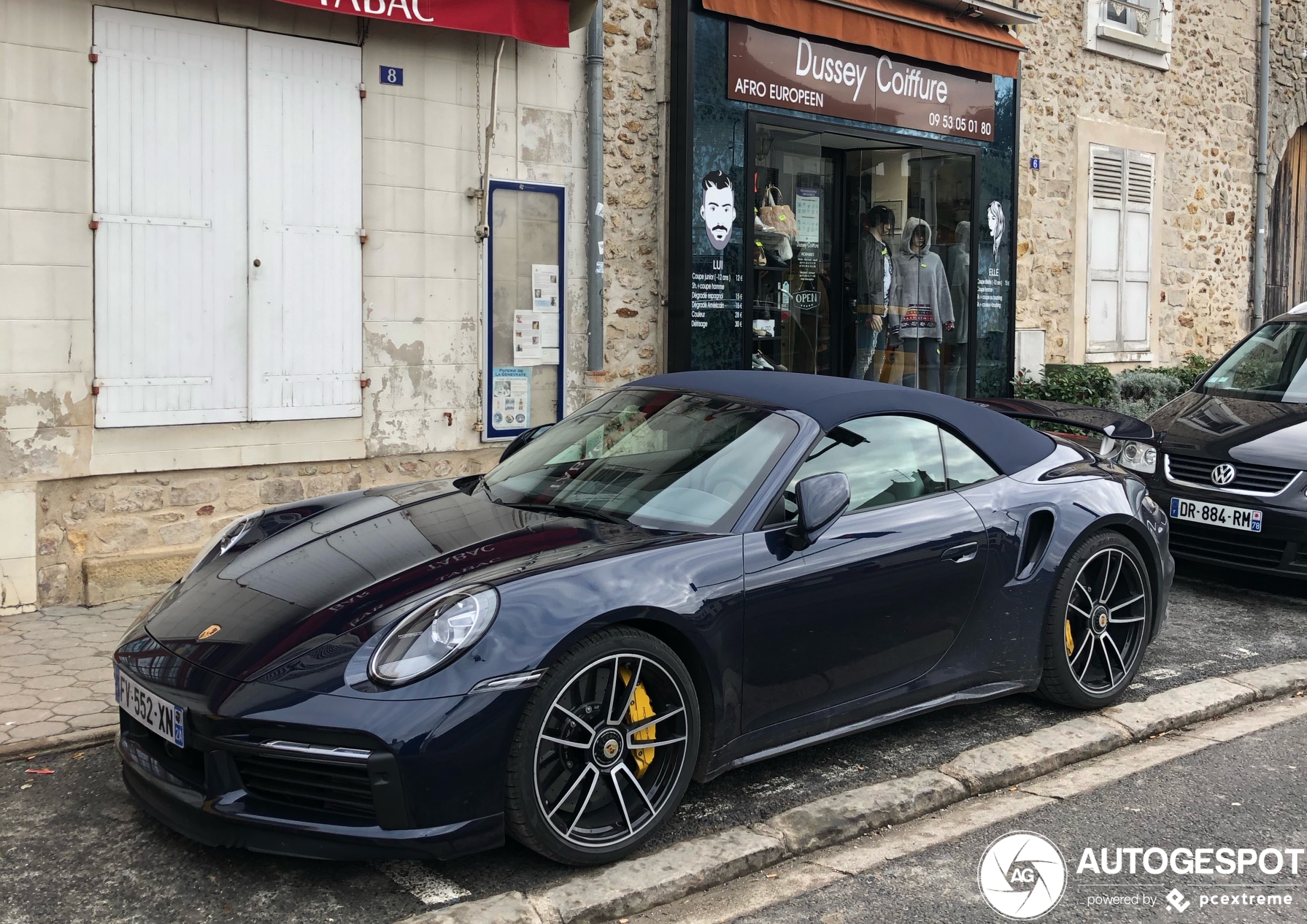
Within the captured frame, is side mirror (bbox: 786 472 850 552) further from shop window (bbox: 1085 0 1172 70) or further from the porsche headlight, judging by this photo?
shop window (bbox: 1085 0 1172 70)

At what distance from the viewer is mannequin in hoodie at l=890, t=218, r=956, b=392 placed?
467 inches

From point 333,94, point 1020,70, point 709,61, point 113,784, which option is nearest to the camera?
point 113,784

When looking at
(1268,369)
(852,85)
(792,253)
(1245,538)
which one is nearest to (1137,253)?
(852,85)

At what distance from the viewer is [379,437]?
26.5ft

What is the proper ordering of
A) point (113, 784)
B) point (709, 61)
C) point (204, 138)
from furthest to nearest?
point (709, 61) → point (204, 138) → point (113, 784)

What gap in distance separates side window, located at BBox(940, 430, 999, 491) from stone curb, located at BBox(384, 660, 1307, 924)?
3.34 ft

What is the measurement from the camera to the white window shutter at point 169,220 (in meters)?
6.88

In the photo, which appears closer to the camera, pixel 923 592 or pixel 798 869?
pixel 798 869

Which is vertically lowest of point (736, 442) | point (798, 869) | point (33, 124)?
point (798, 869)

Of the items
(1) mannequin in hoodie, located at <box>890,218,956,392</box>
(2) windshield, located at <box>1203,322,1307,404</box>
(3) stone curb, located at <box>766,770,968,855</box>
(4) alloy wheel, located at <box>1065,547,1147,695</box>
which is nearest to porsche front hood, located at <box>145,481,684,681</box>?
(3) stone curb, located at <box>766,770,968,855</box>

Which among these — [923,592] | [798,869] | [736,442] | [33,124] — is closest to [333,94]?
[33,124]

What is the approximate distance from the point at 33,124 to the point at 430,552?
4.39 meters

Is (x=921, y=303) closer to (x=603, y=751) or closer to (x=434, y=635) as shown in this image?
(x=603, y=751)

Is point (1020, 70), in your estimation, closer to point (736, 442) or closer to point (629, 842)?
point (736, 442)
